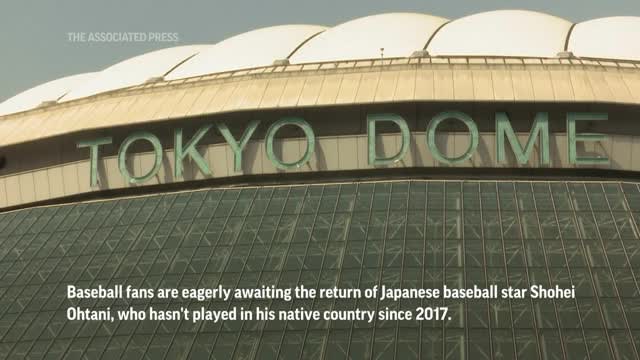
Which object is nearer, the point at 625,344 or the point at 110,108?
the point at 625,344

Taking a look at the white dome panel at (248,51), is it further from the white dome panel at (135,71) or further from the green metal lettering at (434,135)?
the green metal lettering at (434,135)

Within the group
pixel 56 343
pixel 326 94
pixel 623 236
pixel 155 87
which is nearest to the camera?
pixel 56 343

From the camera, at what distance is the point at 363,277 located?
164 ft

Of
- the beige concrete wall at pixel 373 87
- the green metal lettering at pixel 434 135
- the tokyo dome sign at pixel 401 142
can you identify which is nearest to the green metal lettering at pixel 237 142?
the tokyo dome sign at pixel 401 142

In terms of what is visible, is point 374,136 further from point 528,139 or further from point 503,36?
point 503,36

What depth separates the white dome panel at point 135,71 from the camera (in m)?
68.9

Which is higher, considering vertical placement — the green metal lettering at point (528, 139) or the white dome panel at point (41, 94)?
the white dome panel at point (41, 94)

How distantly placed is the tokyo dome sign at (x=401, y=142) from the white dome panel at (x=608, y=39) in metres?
5.51

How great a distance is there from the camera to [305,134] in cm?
5994

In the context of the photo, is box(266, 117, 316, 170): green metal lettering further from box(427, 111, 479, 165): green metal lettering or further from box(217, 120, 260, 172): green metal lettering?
box(427, 111, 479, 165): green metal lettering

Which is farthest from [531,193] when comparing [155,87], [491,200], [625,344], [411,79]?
[155,87]

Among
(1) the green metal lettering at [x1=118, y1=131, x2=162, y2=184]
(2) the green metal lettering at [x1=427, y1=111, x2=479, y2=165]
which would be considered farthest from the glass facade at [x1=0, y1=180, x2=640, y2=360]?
(2) the green metal lettering at [x1=427, y1=111, x2=479, y2=165]

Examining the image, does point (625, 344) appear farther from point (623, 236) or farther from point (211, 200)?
point (211, 200)

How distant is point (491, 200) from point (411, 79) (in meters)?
7.26
